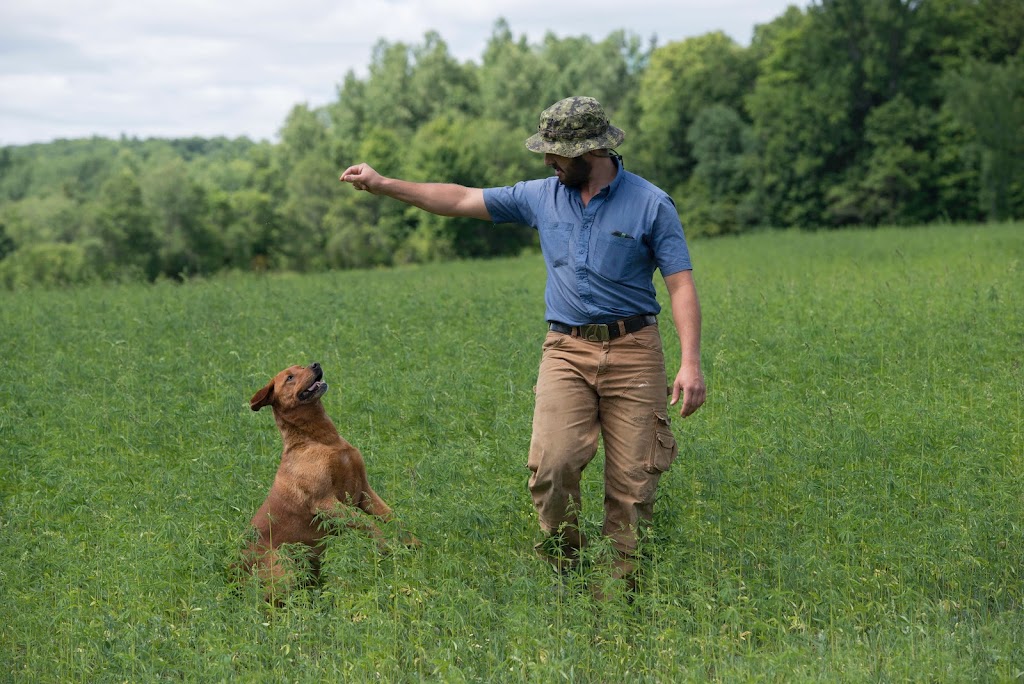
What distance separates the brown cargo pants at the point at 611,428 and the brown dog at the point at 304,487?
Answer: 1019 millimetres

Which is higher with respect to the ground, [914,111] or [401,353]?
[914,111]

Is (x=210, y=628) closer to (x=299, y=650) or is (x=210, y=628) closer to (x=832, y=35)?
(x=299, y=650)

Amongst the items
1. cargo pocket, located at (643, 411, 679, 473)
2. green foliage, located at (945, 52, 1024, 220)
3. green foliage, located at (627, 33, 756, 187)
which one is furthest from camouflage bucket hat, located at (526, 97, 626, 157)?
green foliage, located at (627, 33, 756, 187)

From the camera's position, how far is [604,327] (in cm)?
574

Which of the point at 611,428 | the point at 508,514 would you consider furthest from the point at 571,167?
the point at 508,514

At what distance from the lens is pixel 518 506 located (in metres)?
6.73

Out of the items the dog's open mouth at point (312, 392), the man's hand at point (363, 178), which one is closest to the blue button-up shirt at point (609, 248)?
the man's hand at point (363, 178)

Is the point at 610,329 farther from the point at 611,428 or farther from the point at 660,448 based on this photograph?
the point at 660,448

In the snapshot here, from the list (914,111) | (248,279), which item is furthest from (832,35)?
(248,279)

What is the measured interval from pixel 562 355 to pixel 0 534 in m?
4.14

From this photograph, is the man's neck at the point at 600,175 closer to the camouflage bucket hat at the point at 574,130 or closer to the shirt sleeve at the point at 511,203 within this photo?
the camouflage bucket hat at the point at 574,130

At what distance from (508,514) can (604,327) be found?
1.60 metres

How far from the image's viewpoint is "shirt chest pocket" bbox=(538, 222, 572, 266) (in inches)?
228

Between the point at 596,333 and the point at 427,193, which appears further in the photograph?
the point at 427,193
